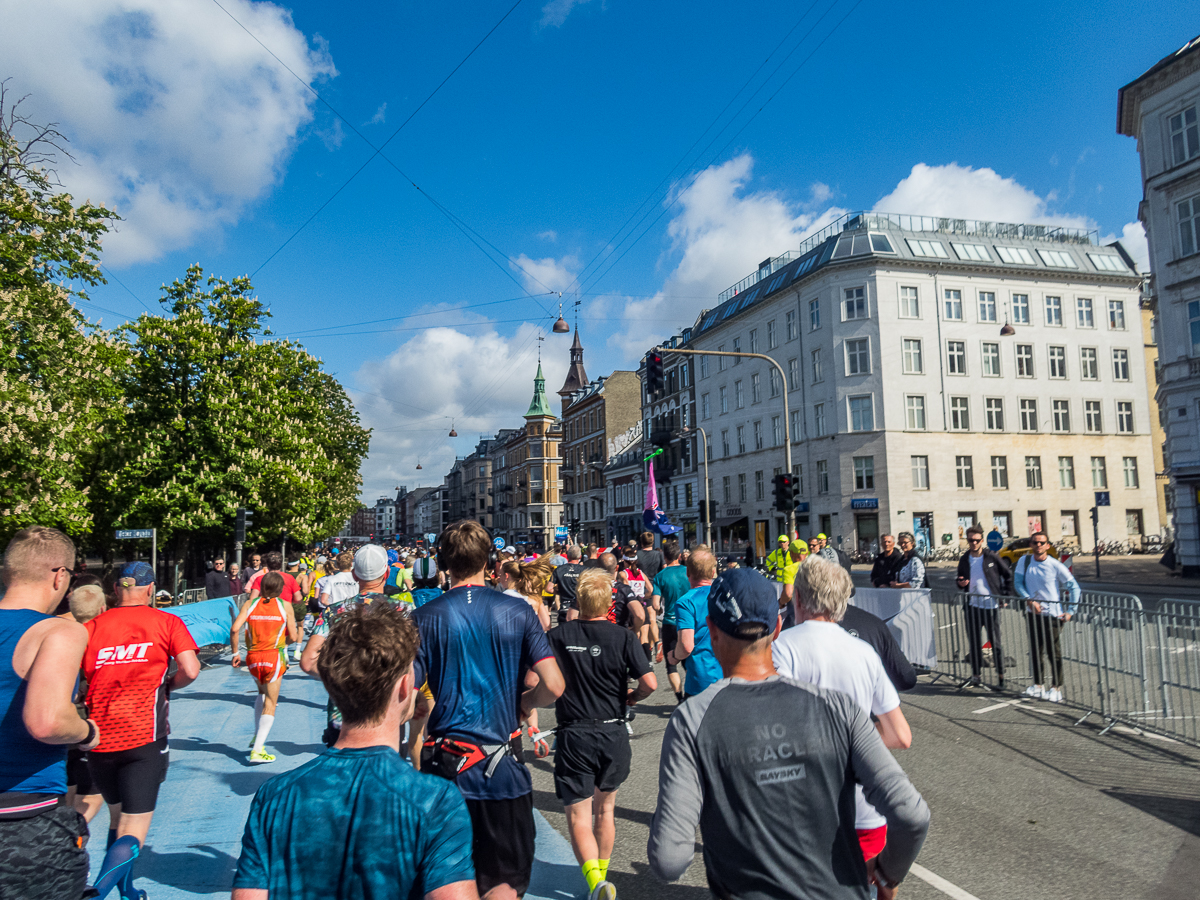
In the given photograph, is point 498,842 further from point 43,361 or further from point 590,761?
point 43,361

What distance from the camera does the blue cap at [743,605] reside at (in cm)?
234

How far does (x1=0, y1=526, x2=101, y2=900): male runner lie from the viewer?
271cm

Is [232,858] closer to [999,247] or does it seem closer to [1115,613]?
[1115,613]

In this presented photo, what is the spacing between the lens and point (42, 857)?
2730mm

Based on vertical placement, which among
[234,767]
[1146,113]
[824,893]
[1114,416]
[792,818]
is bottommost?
[234,767]

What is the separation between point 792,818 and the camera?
2.17 metres

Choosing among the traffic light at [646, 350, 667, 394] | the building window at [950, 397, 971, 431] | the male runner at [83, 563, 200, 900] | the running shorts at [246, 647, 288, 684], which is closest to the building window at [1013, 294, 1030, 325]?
the building window at [950, 397, 971, 431]

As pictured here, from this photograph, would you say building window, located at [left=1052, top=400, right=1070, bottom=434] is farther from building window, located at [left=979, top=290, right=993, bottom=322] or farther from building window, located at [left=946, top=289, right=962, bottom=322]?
building window, located at [left=946, top=289, right=962, bottom=322]

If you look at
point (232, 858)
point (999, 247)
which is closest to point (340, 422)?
point (999, 247)

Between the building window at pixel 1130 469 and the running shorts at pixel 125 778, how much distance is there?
52.5 m

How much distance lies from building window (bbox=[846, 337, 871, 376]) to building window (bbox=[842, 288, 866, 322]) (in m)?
1.33

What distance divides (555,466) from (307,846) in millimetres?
96898

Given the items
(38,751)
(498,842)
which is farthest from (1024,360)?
(38,751)

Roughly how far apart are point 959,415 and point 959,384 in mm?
1732
